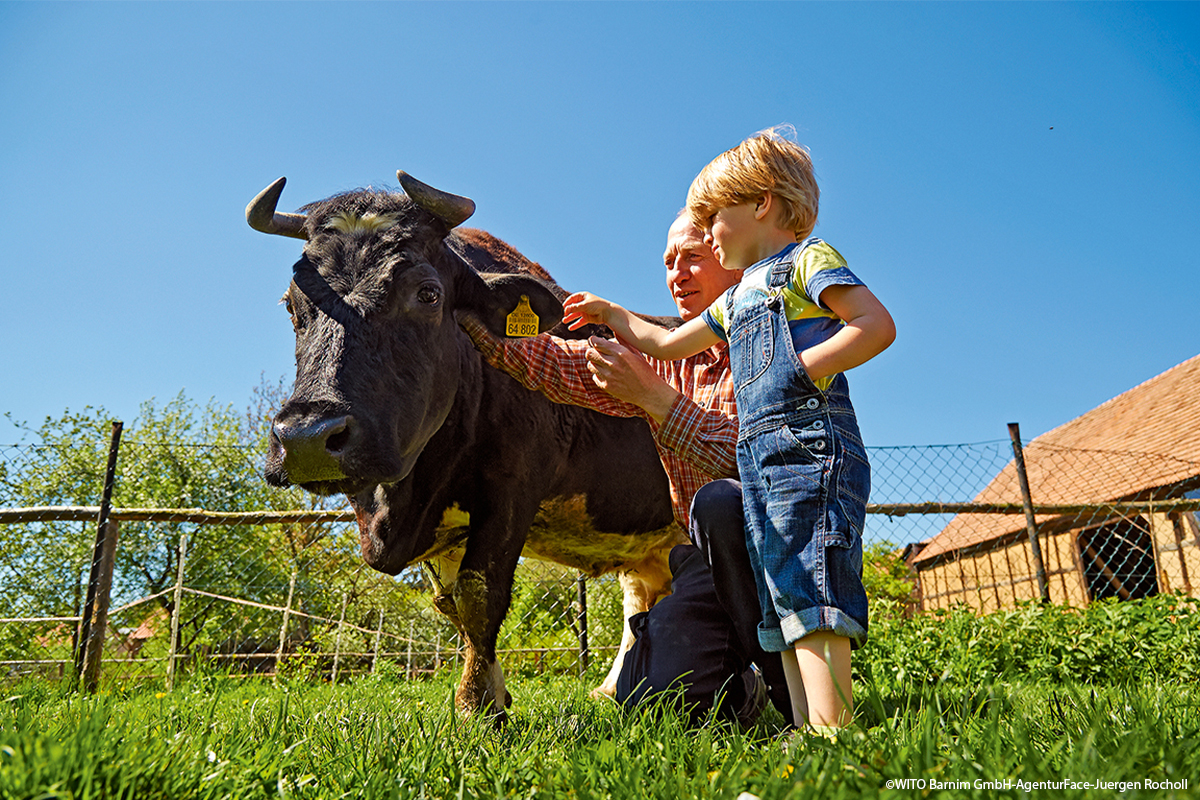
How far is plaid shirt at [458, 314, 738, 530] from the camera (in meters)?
2.83

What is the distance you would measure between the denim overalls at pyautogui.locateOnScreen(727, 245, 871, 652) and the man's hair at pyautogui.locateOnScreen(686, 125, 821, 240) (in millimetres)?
317

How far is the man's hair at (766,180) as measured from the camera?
8.60 feet

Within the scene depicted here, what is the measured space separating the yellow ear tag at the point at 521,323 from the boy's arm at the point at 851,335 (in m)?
1.59

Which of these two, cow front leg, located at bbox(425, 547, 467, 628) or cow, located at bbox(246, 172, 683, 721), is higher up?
cow, located at bbox(246, 172, 683, 721)

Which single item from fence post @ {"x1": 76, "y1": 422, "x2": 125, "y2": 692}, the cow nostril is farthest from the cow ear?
fence post @ {"x1": 76, "y1": 422, "x2": 125, "y2": 692}

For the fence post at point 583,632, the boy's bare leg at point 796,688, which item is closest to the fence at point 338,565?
the fence post at point 583,632

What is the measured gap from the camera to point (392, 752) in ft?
5.85

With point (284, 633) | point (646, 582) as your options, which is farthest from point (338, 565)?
point (646, 582)

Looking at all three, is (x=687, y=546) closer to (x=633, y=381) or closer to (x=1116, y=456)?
(x=633, y=381)

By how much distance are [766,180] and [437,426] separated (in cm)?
177

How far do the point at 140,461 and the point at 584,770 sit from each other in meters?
31.5

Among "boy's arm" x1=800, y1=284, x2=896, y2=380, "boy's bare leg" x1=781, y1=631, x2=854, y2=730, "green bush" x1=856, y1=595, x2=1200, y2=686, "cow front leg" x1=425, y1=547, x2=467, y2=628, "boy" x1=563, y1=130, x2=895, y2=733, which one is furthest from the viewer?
"green bush" x1=856, y1=595, x2=1200, y2=686

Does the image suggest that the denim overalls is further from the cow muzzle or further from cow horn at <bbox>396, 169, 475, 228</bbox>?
cow horn at <bbox>396, 169, 475, 228</bbox>

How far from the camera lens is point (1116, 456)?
18.8 m
